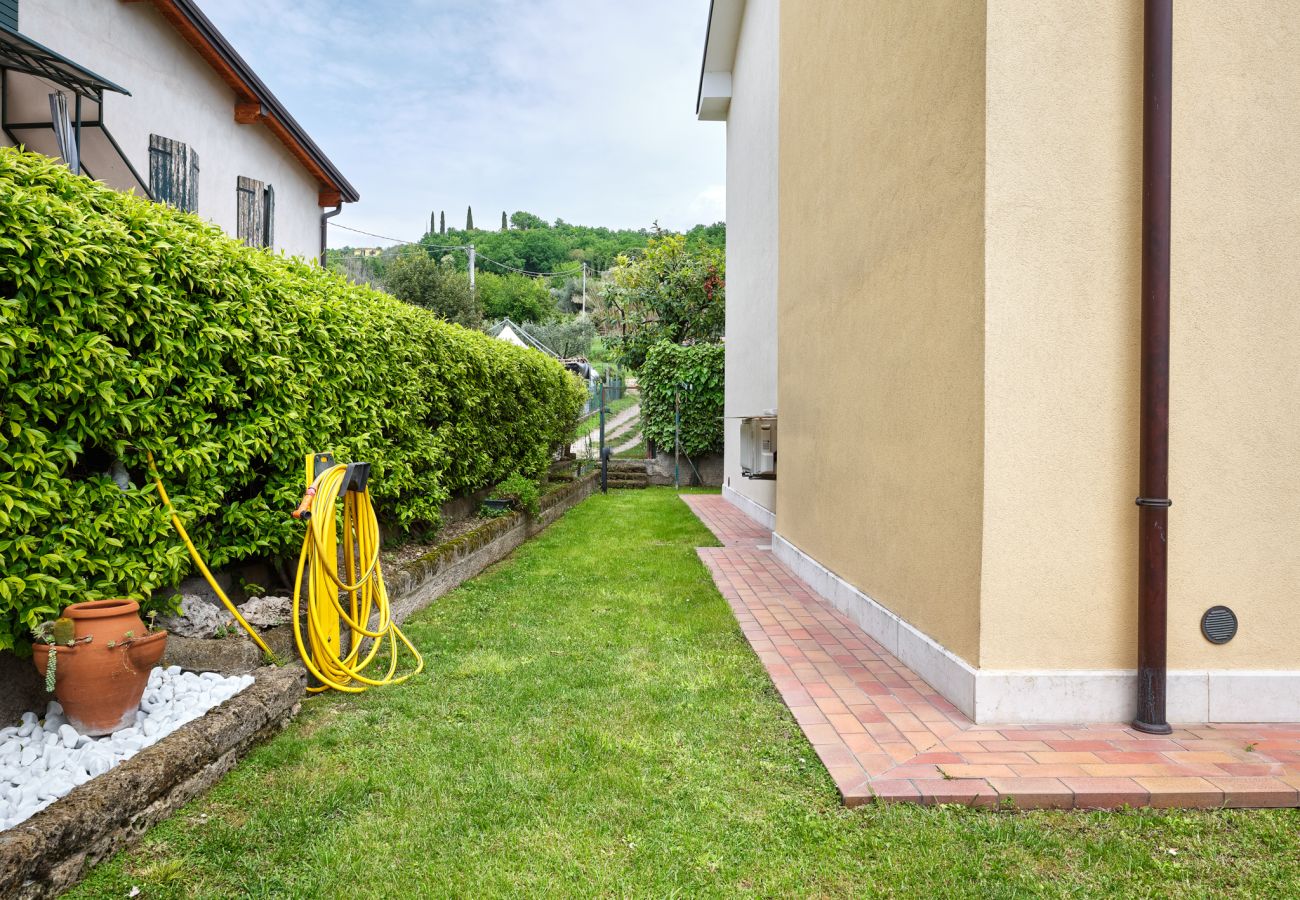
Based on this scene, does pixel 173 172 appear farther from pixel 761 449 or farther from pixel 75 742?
pixel 75 742

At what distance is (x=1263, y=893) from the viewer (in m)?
1.96

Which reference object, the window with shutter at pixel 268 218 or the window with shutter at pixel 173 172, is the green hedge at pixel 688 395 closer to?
the window with shutter at pixel 268 218

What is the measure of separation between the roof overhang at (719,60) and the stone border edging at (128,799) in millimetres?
11926

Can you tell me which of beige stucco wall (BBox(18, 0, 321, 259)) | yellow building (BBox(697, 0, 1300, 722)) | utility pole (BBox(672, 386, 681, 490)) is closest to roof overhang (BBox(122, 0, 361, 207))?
beige stucco wall (BBox(18, 0, 321, 259))

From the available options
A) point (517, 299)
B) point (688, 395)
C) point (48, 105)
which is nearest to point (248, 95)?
point (48, 105)

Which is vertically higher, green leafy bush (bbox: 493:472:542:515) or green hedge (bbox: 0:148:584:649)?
green hedge (bbox: 0:148:584:649)

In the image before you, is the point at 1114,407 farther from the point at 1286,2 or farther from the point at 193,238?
the point at 193,238

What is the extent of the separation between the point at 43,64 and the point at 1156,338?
8.85 m

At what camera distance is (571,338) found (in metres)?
44.8

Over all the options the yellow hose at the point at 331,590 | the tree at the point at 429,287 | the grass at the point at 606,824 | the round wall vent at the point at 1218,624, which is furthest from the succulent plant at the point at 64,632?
the tree at the point at 429,287

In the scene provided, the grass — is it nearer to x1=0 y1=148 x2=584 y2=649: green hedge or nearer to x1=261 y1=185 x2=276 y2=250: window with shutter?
x1=0 y1=148 x2=584 y2=649: green hedge

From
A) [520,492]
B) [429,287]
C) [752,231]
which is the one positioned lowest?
[520,492]

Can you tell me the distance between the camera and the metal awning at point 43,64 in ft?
18.7

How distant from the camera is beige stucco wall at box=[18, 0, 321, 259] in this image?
25.6 feet
